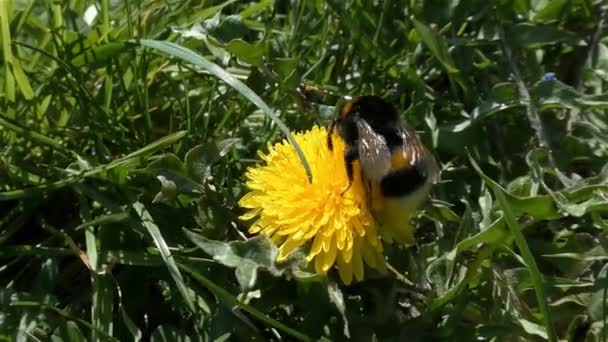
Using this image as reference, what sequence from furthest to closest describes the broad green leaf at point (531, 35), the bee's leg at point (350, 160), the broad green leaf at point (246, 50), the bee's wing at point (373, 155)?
the broad green leaf at point (531, 35), the broad green leaf at point (246, 50), the bee's leg at point (350, 160), the bee's wing at point (373, 155)

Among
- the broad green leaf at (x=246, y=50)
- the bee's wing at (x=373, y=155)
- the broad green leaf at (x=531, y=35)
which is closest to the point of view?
the bee's wing at (x=373, y=155)

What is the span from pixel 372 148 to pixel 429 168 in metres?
0.12

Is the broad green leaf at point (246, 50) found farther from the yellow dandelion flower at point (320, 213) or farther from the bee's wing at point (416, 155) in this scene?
the bee's wing at point (416, 155)

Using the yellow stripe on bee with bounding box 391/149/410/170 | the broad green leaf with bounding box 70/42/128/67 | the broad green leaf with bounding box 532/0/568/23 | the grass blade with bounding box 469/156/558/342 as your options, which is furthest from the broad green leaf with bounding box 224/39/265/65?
the broad green leaf with bounding box 532/0/568/23

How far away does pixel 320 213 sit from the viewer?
2.06 metres

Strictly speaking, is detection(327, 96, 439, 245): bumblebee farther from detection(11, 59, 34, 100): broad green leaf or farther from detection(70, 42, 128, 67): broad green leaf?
detection(11, 59, 34, 100): broad green leaf

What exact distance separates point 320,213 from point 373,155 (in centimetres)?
17

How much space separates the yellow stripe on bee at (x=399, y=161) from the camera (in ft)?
6.46

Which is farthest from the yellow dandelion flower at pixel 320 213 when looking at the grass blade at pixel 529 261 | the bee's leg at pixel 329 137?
the grass blade at pixel 529 261

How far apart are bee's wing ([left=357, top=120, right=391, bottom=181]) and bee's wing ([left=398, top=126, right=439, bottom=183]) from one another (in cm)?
4

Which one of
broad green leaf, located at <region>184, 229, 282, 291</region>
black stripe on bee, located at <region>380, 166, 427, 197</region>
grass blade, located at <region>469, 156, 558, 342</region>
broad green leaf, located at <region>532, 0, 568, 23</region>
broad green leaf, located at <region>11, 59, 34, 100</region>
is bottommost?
grass blade, located at <region>469, 156, 558, 342</region>

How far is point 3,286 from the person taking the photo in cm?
243

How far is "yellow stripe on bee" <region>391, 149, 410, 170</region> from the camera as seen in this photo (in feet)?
6.46

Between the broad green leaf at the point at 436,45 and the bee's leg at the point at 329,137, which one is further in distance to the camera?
the broad green leaf at the point at 436,45
